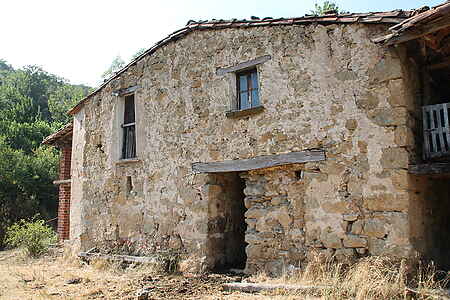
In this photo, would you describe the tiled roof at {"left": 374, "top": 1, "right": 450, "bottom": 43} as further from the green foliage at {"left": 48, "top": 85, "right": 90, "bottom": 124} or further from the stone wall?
the green foliage at {"left": 48, "top": 85, "right": 90, "bottom": 124}

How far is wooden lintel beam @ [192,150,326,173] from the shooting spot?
24.2 feet

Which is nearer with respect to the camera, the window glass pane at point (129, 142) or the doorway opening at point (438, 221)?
the doorway opening at point (438, 221)

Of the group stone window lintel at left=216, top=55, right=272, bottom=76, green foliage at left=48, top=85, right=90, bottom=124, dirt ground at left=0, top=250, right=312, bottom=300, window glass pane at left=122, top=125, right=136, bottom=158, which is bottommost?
dirt ground at left=0, top=250, right=312, bottom=300

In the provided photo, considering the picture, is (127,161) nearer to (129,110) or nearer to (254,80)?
(129,110)

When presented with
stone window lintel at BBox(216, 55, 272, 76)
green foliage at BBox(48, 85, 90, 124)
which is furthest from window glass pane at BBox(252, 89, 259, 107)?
green foliage at BBox(48, 85, 90, 124)

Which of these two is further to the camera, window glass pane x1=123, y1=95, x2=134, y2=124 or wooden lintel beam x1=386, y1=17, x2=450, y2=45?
window glass pane x1=123, y1=95, x2=134, y2=124

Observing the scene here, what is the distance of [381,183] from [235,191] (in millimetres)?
3607

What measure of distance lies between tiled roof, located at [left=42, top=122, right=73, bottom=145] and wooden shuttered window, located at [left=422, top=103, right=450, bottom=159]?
33.5ft

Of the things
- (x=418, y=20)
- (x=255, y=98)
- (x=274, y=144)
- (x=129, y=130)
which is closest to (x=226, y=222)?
(x=274, y=144)

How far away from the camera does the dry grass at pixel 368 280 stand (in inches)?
224

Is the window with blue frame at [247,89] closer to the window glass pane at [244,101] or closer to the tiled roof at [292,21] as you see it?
the window glass pane at [244,101]

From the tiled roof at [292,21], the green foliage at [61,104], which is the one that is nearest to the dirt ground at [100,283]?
the tiled roof at [292,21]

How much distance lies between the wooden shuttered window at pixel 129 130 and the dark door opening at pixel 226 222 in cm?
275

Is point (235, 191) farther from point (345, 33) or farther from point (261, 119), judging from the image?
point (345, 33)
